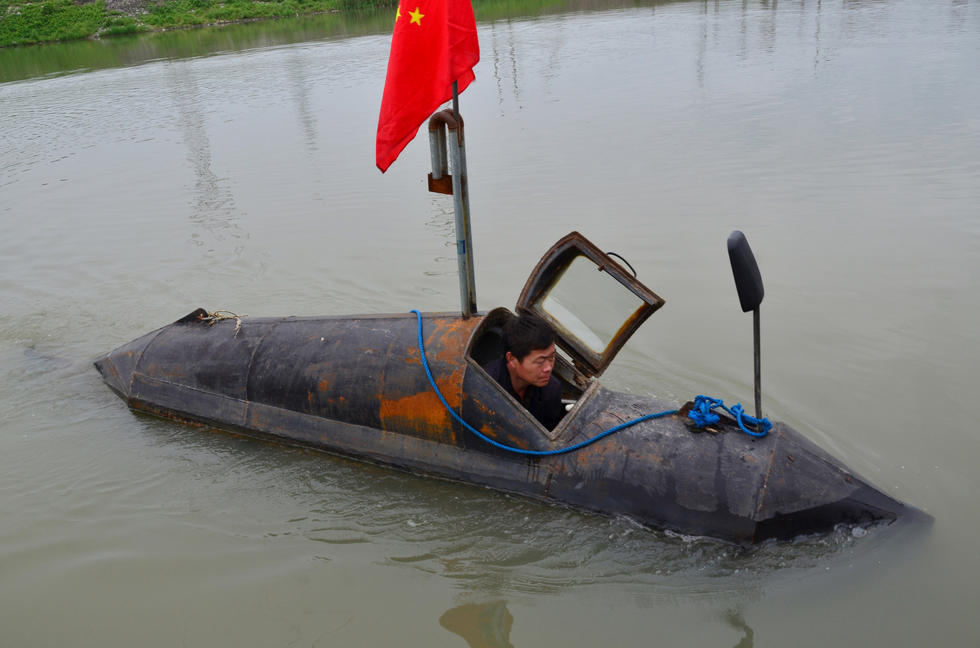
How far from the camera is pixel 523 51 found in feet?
78.4

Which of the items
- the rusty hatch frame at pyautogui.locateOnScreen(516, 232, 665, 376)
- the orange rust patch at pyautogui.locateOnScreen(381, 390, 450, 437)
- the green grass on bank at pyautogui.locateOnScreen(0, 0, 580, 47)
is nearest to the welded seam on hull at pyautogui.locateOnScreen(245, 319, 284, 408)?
the orange rust patch at pyautogui.locateOnScreen(381, 390, 450, 437)

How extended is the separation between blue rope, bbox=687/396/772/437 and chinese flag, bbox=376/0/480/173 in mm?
2405

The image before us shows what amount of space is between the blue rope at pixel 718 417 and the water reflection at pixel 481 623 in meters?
1.54

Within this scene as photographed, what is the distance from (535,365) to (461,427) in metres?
0.72

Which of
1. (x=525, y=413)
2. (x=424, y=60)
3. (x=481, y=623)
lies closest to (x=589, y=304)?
Result: (x=525, y=413)

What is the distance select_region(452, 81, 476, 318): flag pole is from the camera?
4805 mm

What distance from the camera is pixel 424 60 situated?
15.5 ft

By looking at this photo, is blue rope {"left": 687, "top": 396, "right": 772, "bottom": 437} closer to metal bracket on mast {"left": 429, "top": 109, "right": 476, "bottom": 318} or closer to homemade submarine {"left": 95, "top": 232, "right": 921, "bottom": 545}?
homemade submarine {"left": 95, "top": 232, "right": 921, "bottom": 545}

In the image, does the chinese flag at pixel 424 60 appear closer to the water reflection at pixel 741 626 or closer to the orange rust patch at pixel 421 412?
the orange rust patch at pixel 421 412

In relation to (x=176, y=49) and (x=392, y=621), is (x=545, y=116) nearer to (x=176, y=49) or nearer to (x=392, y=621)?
(x=392, y=621)

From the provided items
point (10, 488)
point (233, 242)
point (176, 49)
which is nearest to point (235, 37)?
point (176, 49)

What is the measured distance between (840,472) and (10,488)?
221 inches

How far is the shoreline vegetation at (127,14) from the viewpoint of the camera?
39.8 m

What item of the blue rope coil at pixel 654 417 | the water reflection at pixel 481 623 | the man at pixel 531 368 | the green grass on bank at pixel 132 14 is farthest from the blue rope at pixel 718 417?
the green grass on bank at pixel 132 14
